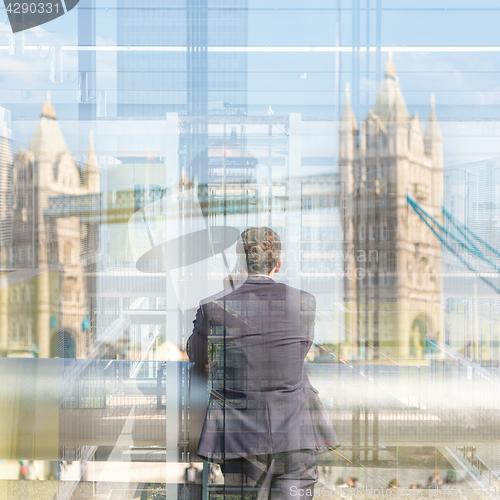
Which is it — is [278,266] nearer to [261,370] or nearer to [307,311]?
[307,311]

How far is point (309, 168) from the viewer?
1.22 m

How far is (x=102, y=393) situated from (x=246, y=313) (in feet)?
1.96

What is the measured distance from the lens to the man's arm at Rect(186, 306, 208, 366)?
1240 mm

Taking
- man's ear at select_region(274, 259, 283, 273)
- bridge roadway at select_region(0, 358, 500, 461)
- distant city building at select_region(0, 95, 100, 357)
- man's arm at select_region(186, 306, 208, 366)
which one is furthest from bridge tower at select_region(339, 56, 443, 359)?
distant city building at select_region(0, 95, 100, 357)

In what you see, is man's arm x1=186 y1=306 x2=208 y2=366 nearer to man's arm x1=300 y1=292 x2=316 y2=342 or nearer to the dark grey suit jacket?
the dark grey suit jacket

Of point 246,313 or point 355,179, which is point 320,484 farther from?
point 355,179

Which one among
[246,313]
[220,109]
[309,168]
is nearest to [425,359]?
[246,313]

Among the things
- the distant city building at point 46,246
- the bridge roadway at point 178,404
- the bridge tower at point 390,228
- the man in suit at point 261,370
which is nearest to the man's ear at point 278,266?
the man in suit at point 261,370

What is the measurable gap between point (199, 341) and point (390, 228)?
2.45 ft

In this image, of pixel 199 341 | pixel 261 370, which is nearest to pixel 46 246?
pixel 199 341

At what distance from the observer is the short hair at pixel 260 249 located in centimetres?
122

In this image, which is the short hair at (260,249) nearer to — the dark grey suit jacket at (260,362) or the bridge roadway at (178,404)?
the dark grey suit jacket at (260,362)

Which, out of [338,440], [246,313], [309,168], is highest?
[309,168]

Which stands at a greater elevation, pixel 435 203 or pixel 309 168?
pixel 309 168
